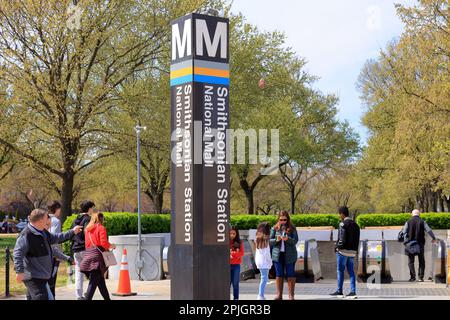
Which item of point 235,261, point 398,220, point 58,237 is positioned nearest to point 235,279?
point 235,261

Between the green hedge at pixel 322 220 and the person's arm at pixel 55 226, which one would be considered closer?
the person's arm at pixel 55 226

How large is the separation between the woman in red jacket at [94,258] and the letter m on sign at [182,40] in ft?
11.9

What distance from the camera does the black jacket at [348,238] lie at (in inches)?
542

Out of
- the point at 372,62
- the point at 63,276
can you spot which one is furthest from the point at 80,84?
the point at 372,62

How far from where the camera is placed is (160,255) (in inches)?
703

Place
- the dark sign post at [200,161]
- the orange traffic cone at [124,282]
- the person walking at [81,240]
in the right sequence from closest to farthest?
the dark sign post at [200,161] < the person walking at [81,240] < the orange traffic cone at [124,282]

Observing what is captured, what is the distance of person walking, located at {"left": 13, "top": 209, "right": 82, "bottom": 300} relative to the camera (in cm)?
894

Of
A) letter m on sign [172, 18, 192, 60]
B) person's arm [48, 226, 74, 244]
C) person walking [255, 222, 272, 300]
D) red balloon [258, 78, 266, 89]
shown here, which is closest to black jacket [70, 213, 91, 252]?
person's arm [48, 226, 74, 244]

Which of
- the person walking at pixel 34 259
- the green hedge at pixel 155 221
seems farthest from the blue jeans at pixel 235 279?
the green hedge at pixel 155 221

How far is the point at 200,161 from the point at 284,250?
3468mm

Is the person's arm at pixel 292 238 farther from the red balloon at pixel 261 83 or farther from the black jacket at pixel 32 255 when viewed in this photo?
the red balloon at pixel 261 83

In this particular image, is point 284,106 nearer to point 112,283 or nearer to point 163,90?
point 163,90

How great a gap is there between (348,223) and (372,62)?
44305mm

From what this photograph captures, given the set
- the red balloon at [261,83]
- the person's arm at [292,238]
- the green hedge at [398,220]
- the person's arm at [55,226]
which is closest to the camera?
the person's arm at [55,226]
